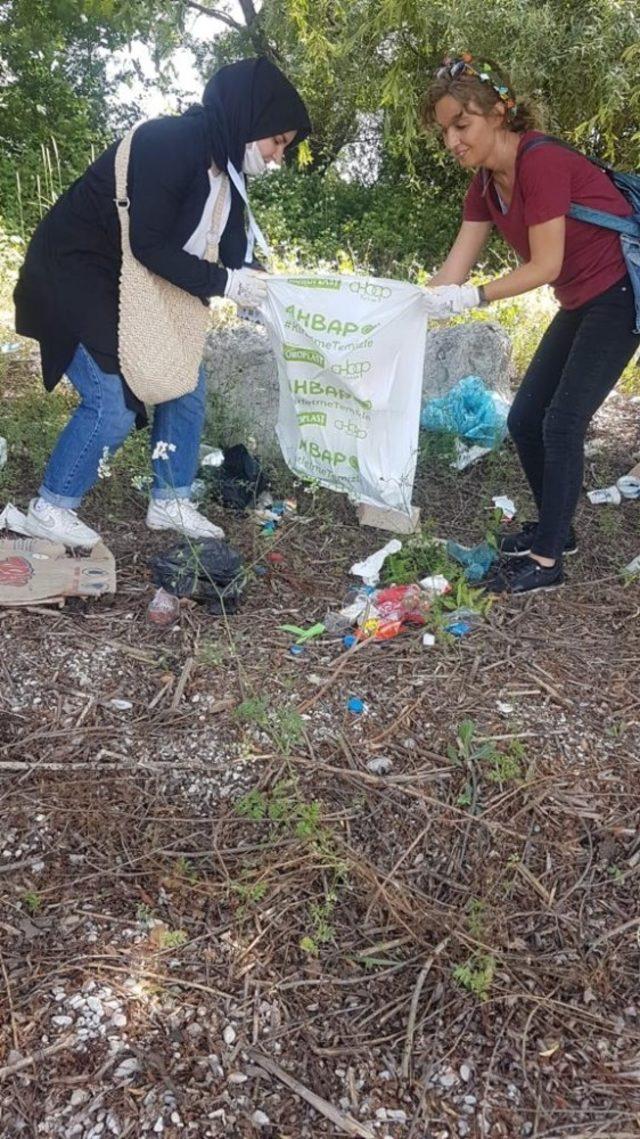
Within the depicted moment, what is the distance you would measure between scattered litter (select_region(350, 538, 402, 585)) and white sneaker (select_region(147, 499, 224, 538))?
1.84 feet

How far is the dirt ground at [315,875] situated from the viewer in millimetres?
1753

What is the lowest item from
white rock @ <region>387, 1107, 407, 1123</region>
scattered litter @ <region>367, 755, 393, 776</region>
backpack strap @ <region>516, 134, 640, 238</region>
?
white rock @ <region>387, 1107, 407, 1123</region>

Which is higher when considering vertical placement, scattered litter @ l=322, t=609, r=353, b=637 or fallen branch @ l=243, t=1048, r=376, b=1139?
scattered litter @ l=322, t=609, r=353, b=637

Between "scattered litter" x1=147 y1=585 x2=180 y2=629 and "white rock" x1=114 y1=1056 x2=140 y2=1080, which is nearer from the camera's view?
"white rock" x1=114 y1=1056 x2=140 y2=1080

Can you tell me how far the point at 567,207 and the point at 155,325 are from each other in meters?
1.31

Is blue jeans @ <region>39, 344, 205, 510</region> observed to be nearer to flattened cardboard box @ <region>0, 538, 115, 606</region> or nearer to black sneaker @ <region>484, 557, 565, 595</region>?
flattened cardboard box @ <region>0, 538, 115, 606</region>

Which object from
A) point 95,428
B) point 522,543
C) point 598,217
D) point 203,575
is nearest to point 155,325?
point 95,428

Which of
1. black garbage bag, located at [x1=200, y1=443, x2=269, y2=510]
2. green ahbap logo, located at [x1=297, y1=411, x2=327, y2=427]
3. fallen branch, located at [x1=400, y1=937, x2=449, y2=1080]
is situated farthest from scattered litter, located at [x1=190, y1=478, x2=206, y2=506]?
fallen branch, located at [x1=400, y1=937, x2=449, y2=1080]

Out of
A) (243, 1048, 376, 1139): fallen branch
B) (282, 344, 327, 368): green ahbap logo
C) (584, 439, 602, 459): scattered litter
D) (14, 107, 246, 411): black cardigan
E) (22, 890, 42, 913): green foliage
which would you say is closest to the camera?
(243, 1048, 376, 1139): fallen branch

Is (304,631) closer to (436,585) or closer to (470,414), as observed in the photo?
(436,585)

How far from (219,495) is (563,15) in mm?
3402

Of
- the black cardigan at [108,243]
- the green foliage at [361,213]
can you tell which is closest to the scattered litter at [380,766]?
the black cardigan at [108,243]

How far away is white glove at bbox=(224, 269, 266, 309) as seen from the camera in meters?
3.19

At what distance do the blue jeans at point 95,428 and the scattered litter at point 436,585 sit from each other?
976mm
